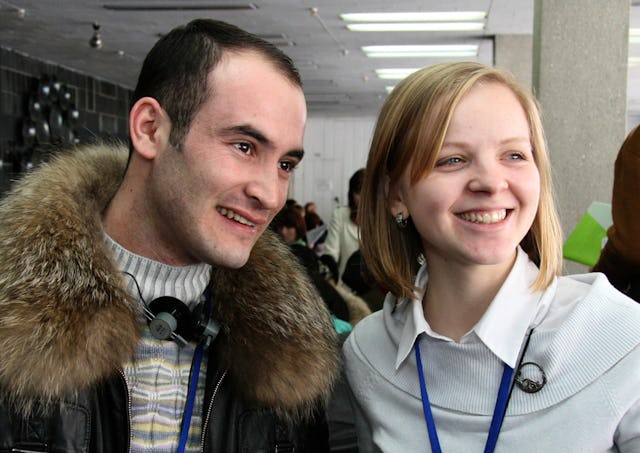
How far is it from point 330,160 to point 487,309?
18730 millimetres

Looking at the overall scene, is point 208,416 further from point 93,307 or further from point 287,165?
point 287,165

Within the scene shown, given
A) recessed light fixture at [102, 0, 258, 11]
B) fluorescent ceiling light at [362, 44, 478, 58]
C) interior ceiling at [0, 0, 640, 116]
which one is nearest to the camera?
recessed light fixture at [102, 0, 258, 11]

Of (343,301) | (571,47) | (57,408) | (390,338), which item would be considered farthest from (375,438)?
(571,47)

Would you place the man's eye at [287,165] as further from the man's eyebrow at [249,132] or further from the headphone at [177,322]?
the headphone at [177,322]

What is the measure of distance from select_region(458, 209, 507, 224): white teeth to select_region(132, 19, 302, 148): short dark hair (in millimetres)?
494

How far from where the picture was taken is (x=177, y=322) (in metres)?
1.59

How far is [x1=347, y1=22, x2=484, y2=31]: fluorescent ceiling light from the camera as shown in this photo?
29.5 ft

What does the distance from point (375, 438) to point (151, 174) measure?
0.73 metres

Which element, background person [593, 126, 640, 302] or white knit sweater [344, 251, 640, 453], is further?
background person [593, 126, 640, 302]

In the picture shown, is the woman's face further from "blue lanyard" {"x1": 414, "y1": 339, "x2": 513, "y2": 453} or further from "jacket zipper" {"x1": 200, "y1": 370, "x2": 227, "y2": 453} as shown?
"jacket zipper" {"x1": 200, "y1": 370, "x2": 227, "y2": 453}

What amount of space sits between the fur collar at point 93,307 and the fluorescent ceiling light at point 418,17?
7.07 m

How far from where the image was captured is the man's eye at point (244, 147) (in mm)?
1614

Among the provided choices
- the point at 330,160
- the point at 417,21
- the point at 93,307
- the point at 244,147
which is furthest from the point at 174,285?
the point at 330,160

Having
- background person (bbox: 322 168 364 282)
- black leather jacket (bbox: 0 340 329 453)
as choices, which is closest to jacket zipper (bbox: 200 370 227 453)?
black leather jacket (bbox: 0 340 329 453)
